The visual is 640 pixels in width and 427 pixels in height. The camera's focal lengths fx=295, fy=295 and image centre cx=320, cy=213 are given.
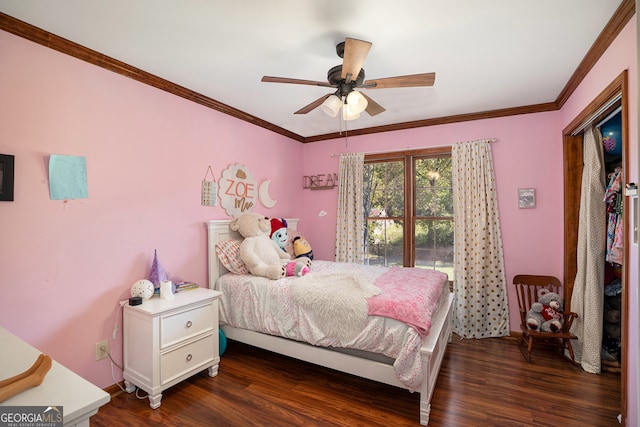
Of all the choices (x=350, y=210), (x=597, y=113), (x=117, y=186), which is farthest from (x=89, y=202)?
(x=597, y=113)

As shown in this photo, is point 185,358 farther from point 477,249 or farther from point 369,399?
point 477,249

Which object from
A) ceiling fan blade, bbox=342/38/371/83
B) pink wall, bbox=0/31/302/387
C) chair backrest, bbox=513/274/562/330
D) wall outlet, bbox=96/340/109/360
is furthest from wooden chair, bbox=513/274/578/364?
→ wall outlet, bbox=96/340/109/360

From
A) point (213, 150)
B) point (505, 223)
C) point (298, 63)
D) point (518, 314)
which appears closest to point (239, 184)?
point (213, 150)

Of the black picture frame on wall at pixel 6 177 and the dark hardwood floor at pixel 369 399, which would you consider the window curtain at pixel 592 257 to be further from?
the black picture frame on wall at pixel 6 177

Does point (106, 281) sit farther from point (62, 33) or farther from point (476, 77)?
point (476, 77)

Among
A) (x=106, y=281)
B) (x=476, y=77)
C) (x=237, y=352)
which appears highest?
(x=476, y=77)

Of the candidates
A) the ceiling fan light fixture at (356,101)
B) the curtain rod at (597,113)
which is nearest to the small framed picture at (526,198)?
the curtain rod at (597,113)

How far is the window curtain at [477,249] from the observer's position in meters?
3.21

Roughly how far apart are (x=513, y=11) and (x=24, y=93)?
2.94 m

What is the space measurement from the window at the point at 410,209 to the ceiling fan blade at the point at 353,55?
6.87 feet

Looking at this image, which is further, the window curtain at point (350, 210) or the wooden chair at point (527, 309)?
the window curtain at point (350, 210)

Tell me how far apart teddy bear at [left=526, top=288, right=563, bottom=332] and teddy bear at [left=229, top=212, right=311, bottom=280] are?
2.19m

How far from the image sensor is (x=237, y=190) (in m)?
3.27

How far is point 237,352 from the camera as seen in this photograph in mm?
2857
